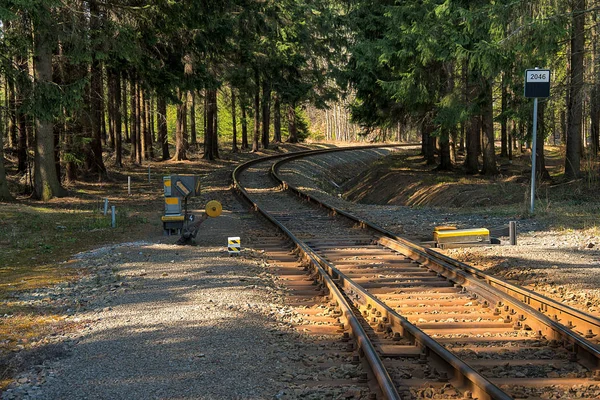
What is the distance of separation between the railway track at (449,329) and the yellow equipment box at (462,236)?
0.67 m

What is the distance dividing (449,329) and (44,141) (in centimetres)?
1748

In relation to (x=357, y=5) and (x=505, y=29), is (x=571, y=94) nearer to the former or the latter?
(x=505, y=29)

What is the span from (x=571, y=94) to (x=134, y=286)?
16194 mm

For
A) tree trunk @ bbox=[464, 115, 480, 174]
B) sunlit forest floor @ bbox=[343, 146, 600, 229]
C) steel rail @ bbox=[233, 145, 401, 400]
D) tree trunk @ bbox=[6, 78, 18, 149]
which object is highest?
tree trunk @ bbox=[6, 78, 18, 149]

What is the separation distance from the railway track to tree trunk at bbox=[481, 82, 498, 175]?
1354 cm

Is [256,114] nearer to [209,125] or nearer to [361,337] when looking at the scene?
[209,125]

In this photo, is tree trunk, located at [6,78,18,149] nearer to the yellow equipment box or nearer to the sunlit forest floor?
the yellow equipment box

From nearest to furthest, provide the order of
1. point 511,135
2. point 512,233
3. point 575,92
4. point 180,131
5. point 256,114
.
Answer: point 512,233, point 575,92, point 511,135, point 180,131, point 256,114

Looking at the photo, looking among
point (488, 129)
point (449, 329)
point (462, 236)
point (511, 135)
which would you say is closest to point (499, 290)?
point (449, 329)

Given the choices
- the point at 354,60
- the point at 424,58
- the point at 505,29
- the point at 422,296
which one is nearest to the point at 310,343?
the point at 422,296

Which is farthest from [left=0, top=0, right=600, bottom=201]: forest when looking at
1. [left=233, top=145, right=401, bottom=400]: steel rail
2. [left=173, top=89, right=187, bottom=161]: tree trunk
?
[left=233, top=145, right=401, bottom=400]: steel rail

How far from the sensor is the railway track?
211 inches

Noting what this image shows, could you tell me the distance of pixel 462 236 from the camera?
1259cm

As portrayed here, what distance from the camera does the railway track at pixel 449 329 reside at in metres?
5.37
